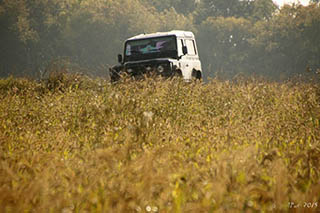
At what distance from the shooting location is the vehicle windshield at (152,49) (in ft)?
49.8

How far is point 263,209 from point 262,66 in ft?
176

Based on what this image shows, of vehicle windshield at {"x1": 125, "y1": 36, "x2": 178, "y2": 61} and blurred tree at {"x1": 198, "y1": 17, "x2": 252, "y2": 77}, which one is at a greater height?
vehicle windshield at {"x1": 125, "y1": 36, "x2": 178, "y2": 61}

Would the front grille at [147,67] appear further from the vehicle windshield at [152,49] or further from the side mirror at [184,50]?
the side mirror at [184,50]

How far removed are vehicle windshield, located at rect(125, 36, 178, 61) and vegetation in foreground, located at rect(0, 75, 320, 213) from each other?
4.59m

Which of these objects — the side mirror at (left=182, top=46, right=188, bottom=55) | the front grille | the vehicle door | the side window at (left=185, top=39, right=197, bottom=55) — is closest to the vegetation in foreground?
the front grille

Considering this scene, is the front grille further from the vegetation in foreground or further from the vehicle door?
the vegetation in foreground

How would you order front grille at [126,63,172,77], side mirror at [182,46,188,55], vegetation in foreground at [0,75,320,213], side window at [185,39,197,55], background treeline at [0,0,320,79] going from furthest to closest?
background treeline at [0,0,320,79]
side window at [185,39,197,55]
side mirror at [182,46,188,55]
front grille at [126,63,172,77]
vegetation in foreground at [0,75,320,213]

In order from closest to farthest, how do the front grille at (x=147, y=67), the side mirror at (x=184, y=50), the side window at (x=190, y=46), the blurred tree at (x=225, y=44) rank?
the front grille at (x=147, y=67) < the side mirror at (x=184, y=50) < the side window at (x=190, y=46) < the blurred tree at (x=225, y=44)

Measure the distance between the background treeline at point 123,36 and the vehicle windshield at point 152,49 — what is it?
33.8m

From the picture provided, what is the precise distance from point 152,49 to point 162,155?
11343 mm

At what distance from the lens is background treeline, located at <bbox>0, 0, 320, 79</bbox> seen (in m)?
51.5

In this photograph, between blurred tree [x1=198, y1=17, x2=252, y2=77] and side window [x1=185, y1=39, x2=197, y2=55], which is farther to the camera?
blurred tree [x1=198, y1=17, x2=252, y2=77]

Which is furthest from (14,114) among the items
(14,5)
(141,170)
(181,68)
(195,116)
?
Answer: (14,5)

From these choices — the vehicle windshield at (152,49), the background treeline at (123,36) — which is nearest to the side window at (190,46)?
the vehicle windshield at (152,49)
